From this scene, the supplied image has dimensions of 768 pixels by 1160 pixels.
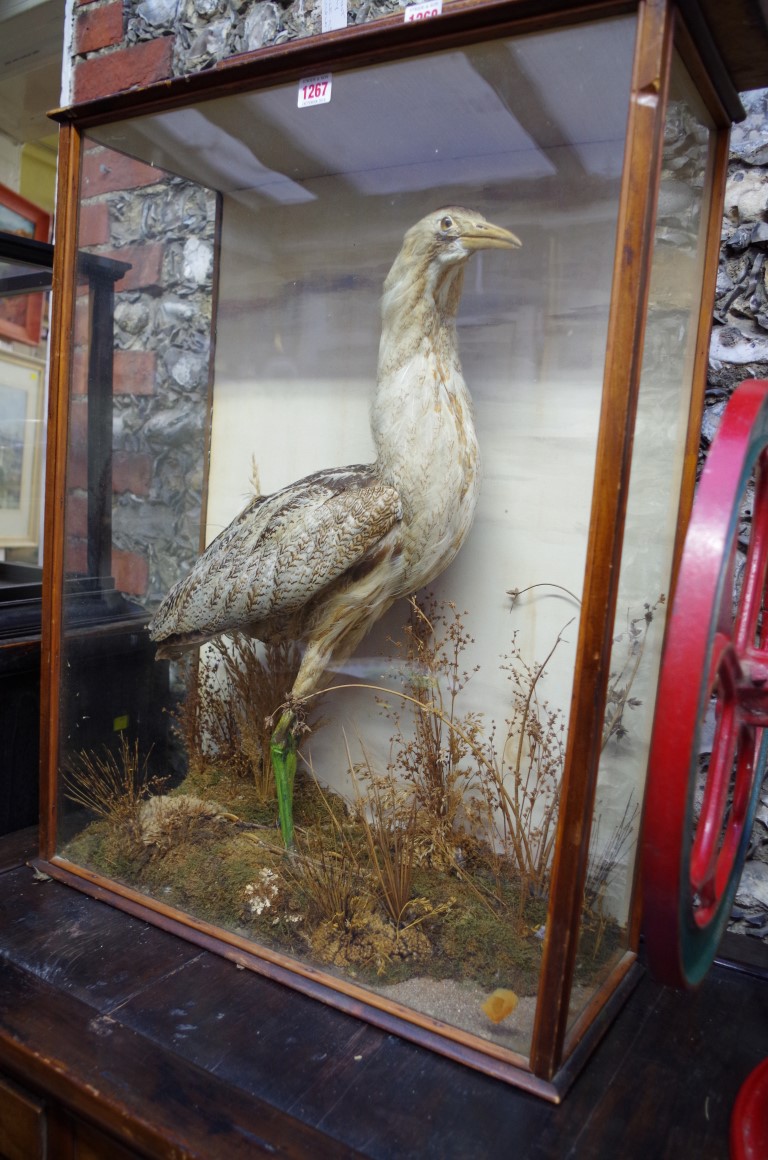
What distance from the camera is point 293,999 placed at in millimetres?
1585

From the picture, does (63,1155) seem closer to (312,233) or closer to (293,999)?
(293,999)

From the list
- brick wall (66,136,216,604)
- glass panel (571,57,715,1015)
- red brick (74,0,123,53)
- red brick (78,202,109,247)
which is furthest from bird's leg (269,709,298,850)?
red brick (74,0,123,53)

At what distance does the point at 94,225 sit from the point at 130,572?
867 millimetres

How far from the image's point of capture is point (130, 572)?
2279mm

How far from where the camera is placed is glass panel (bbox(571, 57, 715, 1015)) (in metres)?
1.33

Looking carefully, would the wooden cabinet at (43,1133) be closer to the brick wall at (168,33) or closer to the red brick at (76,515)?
the red brick at (76,515)

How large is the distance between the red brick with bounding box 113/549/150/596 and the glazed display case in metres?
0.01

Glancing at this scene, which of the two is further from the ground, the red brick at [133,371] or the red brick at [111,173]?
the red brick at [111,173]

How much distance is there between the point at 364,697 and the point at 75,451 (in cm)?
91

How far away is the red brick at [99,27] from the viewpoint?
2.68m

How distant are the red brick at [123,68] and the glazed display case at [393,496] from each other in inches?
31.7

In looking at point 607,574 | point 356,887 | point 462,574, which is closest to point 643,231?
point 607,574

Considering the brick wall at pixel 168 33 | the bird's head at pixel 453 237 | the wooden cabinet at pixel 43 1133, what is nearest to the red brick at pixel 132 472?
the bird's head at pixel 453 237

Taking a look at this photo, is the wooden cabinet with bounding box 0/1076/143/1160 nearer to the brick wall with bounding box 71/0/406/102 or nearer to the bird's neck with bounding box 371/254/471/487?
the bird's neck with bounding box 371/254/471/487
